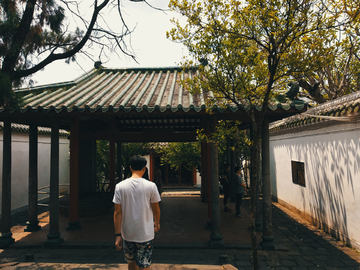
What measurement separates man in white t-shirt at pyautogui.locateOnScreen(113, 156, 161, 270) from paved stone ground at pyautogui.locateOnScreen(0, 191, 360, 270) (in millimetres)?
1708

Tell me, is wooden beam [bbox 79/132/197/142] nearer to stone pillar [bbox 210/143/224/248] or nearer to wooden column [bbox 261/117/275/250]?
stone pillar [bbox 210/143/224/248]

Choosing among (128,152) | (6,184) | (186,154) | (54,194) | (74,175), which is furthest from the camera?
(128,152)

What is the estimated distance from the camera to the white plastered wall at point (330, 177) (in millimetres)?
5375

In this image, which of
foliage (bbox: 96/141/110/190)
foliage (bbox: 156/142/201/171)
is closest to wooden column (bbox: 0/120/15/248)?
foliage (bbox: 96/141/110/190)

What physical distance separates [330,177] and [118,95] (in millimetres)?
5652

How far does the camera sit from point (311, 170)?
296 inches

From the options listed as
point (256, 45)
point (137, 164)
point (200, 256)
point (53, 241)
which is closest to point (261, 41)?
point (256, 45)

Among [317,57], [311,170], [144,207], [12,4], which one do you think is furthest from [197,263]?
[12,4]

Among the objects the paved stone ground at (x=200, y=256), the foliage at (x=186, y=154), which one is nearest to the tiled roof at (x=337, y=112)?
the paved stone ground at (x=200, y=256)

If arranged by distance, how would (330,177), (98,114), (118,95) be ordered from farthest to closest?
(330,177) → (118,95) → (98,114)

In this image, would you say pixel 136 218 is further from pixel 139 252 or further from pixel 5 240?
pixel 5 240

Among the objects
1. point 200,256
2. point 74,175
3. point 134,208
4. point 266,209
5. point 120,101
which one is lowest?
point 200,256

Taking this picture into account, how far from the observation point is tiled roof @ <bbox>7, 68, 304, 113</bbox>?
5.10m

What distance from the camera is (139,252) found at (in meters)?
3.04
